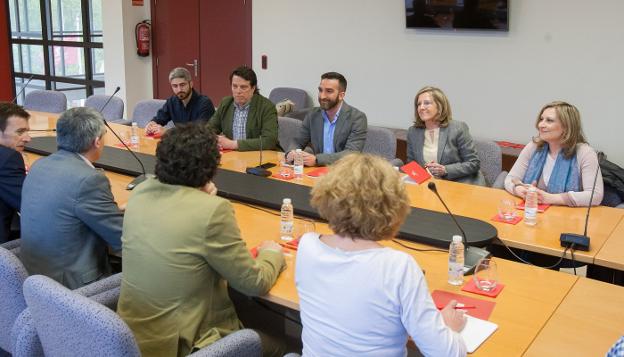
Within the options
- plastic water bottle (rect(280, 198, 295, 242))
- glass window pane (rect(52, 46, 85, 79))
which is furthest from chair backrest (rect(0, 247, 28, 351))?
glass window pane (rect(52, 46, 85, 79))

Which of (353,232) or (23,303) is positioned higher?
(353,232)

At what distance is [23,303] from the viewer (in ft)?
6.89

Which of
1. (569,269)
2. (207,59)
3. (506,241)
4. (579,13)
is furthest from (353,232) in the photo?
(207,59)

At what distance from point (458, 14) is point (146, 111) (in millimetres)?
2736

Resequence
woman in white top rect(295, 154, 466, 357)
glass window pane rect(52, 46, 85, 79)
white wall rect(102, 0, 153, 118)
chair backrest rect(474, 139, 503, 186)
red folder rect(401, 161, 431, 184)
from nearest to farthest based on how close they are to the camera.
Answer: woman in white top rect(295, 154, 466, 357), red folder rect(401, 161, 431, 184), chair backrest rect(474, 139, 503, 186), white wall rect(102, 0, 153, 118), glass window pane rect(52, 46, 85, 79)

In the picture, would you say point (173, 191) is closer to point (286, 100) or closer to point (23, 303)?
point (23, 303)

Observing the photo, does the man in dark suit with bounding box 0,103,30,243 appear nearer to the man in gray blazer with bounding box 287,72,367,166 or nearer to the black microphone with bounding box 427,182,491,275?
the man in gray blazer with bounding box 287,72,367,166

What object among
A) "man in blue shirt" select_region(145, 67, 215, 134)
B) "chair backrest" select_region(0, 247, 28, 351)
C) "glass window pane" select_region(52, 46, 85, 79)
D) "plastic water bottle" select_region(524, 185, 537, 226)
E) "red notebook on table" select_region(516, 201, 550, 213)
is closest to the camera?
"chair backrest" select_region(0, 247, 28, 351)

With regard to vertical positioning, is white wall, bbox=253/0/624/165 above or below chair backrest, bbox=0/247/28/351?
above

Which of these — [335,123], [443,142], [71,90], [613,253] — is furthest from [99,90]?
[613,253]

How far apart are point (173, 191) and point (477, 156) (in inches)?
91.2

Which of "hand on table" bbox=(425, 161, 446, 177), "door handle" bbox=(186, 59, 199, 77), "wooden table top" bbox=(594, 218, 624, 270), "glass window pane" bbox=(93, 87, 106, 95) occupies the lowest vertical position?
"wooden table top" bbox=(594, 218, 624, 270)

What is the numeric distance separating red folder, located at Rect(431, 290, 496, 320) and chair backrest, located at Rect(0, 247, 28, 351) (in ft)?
4.37

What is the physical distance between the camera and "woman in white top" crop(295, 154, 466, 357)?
149 centimetres
